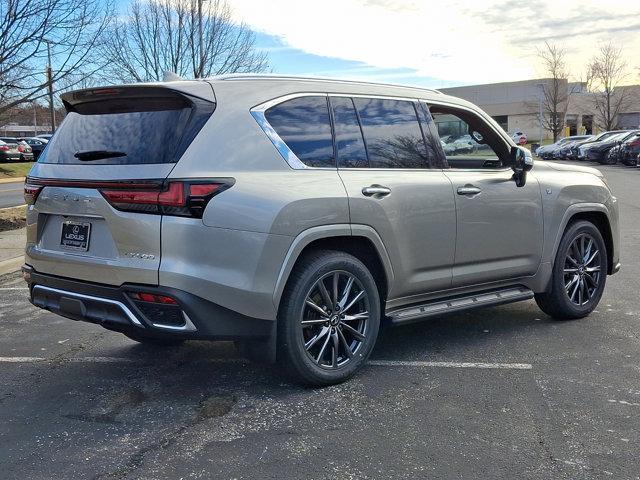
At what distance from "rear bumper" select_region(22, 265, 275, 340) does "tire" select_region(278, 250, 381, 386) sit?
0.20 m

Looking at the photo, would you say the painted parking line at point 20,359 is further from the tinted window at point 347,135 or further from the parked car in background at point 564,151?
the parked car in background at point 564,151

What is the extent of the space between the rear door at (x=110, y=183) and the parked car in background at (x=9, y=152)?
1412 inches

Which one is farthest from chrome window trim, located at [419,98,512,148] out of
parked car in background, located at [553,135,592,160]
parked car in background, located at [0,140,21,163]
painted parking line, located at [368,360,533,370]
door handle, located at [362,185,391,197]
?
parked car in background, located at [553,135,592,160]

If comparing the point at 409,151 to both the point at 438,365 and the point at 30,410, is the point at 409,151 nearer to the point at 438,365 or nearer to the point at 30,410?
the point at 438,365

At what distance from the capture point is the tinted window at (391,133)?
4.62m

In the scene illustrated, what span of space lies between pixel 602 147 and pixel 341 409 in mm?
32342

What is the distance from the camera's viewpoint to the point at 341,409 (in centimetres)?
396

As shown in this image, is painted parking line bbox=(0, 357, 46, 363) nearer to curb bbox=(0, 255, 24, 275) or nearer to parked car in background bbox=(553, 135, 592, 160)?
curb bbox=(0, 255, 24, 275)

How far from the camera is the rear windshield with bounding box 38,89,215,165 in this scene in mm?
3805

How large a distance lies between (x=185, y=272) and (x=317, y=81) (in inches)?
67.0

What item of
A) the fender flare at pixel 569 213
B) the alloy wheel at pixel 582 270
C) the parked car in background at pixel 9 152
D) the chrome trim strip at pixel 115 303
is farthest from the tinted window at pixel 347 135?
the parked car in background at pixel 9 152

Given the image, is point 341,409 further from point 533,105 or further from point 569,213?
point 533,105

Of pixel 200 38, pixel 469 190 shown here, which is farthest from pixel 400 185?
pixel 200 38

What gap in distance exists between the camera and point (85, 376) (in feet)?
15.1
